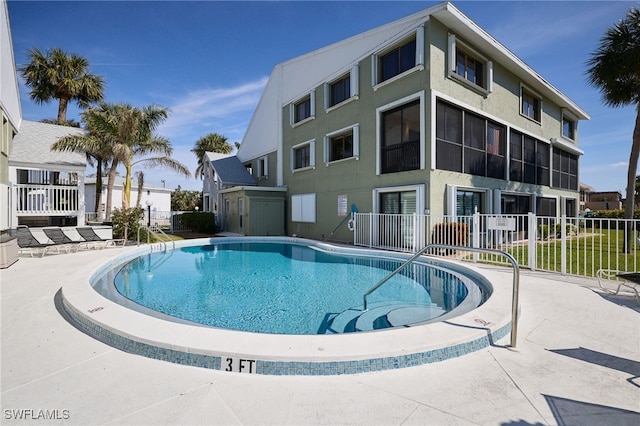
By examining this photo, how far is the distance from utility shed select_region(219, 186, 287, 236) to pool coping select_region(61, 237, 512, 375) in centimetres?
1451

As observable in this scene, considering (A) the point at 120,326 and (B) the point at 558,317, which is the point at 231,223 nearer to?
(A) the point at 120,326

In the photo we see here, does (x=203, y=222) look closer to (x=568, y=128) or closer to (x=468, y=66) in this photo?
(x=468, y=66)

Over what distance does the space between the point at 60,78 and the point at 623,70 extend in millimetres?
39337

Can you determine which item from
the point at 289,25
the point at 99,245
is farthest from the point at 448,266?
the point at 99,245

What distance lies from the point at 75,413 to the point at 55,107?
35635 mm

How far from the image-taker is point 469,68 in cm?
1366

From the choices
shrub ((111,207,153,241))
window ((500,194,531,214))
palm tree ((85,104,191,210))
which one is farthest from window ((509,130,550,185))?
palm tree ((85,104,191,210))

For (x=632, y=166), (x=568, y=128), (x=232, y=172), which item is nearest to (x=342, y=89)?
(x=232, y=172)

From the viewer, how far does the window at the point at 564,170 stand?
2042 centimetres

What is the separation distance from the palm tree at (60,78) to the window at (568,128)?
4107cm

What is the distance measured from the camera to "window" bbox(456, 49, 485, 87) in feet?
43.0

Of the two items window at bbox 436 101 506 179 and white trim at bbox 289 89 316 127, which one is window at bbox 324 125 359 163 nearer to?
white trim at bbox 289 89 316 127

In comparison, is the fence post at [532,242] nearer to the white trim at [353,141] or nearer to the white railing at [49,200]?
the white trim at [353,141]

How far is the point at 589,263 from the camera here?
932 centimetres
